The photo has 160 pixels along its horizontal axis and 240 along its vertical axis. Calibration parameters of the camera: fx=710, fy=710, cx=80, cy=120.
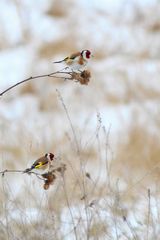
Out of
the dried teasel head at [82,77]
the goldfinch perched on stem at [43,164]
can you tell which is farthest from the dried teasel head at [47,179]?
the dried teasel head at [82,77]

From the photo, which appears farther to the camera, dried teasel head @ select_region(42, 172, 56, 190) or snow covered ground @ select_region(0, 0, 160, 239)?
snow covered ground @ select_region(0, 0, 160, 239)

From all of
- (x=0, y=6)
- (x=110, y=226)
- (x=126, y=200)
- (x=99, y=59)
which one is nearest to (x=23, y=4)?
(x=0, y=6)

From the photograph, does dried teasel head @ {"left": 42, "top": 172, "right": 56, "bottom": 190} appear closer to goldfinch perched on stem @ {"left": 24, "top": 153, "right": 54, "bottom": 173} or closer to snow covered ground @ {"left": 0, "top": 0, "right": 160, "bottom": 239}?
goldfinch perched on stem @ {"left": 24, "top": 153, "right": 54, "bottom": 173}

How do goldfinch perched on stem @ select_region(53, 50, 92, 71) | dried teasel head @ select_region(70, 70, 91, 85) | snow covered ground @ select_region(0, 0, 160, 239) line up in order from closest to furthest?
dried teasel head @ select_region(70, 70, 91, 85), goldfinch perched on stem @ select_region(53, 50, 92, 71), snow covered ground @ select_region(0, 0, 160, 239)

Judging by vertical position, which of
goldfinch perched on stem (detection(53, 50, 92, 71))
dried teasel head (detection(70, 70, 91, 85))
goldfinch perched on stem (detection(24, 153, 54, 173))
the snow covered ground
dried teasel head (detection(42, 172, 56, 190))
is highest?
the snow covered ground

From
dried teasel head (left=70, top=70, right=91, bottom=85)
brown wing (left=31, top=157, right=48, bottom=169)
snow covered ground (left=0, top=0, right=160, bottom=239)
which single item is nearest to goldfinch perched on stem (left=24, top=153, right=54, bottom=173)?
brown wing (left=31, top=157, right=48, bottom=169)

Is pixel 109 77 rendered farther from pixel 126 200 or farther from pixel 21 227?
pixel 21 227

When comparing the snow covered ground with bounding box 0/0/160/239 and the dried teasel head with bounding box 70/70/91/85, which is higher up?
the snow covered ground with bounding box 0/0/160/239

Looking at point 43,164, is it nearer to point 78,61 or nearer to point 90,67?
point 78,61

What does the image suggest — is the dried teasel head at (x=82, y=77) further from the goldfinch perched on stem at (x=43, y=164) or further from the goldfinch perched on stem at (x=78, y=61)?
the goldfinch perched on stem at (x=43, y=164)

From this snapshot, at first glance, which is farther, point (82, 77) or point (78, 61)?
point (78, 61)

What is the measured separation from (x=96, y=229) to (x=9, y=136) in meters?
2.26

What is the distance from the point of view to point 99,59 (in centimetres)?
551

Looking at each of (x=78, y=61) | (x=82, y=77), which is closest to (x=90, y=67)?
(x=78, y=61)
